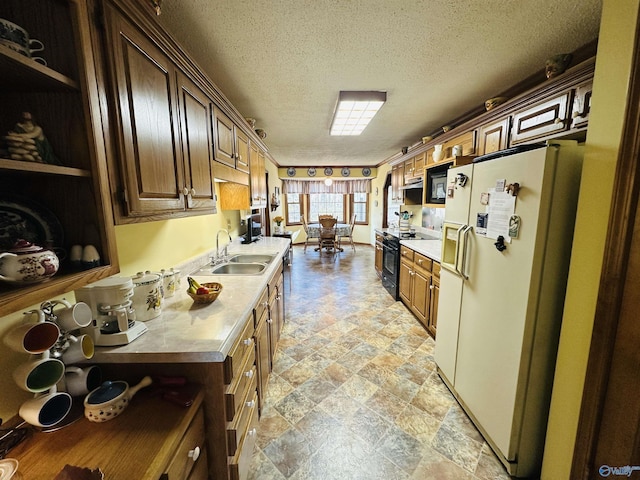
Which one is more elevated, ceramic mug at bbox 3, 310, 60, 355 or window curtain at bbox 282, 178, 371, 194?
window curtain at bbox 282, 178, 371, 194

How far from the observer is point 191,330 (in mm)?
1058

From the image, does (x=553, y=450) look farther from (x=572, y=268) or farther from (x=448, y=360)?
(x=572, y=268)

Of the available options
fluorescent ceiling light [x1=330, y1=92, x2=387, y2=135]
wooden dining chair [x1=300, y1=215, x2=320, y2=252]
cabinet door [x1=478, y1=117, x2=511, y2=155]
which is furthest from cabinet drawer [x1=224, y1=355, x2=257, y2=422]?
wooden dining chair [x1=300, y1=215, x2=320, y2=252]

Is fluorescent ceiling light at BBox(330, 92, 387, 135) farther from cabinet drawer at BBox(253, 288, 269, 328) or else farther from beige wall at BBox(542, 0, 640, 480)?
cabinet drawer at BBox(253, 288, 269, 328)

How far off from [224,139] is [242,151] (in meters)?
0.51

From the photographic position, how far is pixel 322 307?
135 inches

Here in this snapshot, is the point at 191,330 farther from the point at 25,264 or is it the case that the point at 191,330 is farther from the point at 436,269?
the point at 436,269

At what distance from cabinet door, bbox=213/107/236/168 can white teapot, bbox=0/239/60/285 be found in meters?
1.22

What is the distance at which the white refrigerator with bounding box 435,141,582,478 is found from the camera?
114 centimetres

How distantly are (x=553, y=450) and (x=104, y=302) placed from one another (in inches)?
83.1

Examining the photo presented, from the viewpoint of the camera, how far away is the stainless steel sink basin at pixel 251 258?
2.43m

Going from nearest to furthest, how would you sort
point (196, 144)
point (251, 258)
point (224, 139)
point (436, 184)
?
point (196, 144)
point (224, 139)
point (251, 258)
point (436, 184)

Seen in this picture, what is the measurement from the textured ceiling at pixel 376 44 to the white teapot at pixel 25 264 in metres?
1.36

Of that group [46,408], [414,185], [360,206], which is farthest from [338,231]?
[46,408]
